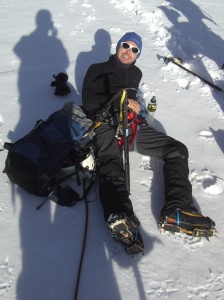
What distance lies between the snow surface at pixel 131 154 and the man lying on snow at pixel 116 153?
0.19 meters

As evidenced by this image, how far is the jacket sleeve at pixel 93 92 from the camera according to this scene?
3.92 m

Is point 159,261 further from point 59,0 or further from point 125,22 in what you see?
point 59,0

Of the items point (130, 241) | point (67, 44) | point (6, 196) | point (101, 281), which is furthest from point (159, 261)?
point (67, 44)

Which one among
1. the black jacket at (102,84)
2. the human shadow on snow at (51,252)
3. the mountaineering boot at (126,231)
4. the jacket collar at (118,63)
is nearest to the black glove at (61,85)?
the human shadow on snow at (51,252)

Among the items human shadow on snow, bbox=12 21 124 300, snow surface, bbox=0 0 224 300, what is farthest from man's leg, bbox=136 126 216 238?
human shadow on snow, bbox=12 21 124 300

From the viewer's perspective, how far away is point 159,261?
291cm

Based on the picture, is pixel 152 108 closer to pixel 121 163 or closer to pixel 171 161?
pixel 171 161

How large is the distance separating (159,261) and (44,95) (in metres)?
3.26

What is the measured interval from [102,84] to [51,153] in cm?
119

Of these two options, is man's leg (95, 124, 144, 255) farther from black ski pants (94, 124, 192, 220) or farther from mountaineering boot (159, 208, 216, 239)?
mountaineering boot (159, 208, 216, 239)

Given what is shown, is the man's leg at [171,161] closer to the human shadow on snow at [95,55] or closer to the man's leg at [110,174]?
the man's leg at [110,174]

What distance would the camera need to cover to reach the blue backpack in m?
3.22

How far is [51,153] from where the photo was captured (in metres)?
3.36

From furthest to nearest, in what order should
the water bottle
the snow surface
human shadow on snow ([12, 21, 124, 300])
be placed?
1. the water bottle
2. the snow surface
3. human shadow on snow ([12, 21, 124, 300])
